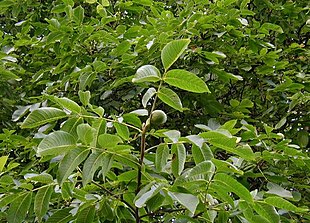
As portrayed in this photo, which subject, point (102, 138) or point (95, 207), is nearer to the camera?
point (102, 138)

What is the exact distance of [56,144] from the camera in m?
0.93

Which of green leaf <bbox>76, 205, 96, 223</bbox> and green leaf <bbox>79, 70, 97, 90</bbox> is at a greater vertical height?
green leaf <bbox>76, 205, 96, 223</bbox>

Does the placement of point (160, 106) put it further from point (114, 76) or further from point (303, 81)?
point (303, 81)

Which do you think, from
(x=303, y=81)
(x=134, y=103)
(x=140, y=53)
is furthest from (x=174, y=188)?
(x=303, y=81)

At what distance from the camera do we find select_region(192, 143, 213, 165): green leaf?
1044 millimetres

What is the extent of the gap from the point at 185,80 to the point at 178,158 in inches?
7.2

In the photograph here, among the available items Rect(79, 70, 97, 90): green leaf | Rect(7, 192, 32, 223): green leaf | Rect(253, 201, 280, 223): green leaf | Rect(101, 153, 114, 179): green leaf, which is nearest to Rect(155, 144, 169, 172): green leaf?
Rect(101, 153, 114, 179): green leaf

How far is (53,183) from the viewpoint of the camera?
1116 mm

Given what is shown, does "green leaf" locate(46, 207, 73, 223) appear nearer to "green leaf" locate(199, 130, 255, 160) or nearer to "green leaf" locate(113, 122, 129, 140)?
"green leaf" locate(113, 122, 129, 140)

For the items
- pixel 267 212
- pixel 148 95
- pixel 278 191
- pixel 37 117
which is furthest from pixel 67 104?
pixel 278 191

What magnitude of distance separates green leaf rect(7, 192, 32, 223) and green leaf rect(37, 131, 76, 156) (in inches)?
11.3

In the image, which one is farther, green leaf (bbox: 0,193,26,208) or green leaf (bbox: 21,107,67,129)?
green leaf (bbox: 0,193,26,208)

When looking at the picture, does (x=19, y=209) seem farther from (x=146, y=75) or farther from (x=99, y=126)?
(x=146, y=75)

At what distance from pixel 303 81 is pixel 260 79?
205mm
